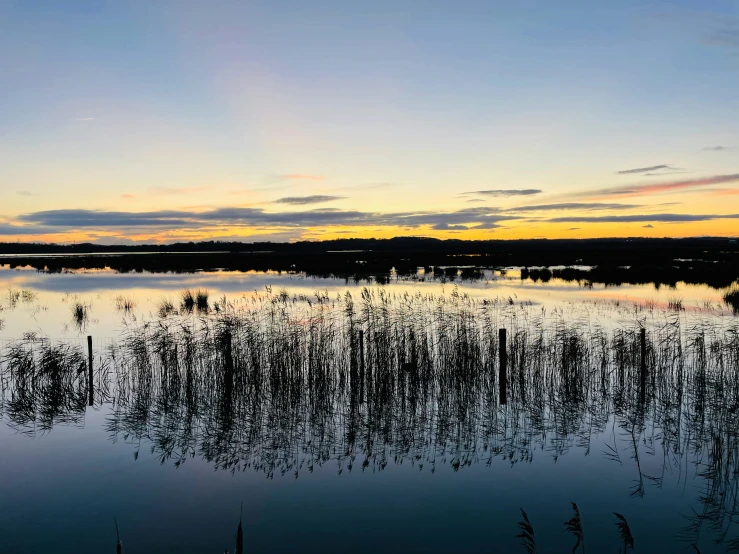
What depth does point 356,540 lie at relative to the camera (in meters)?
8.80

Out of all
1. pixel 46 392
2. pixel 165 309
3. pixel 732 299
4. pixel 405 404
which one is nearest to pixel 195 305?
pixel 165 309

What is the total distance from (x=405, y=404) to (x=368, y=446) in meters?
3.46

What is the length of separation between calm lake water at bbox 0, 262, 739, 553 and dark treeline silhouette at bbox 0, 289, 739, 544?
0.07 m

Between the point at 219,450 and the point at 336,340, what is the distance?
10.4 m

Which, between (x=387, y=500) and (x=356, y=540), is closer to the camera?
(x=356, y=540)

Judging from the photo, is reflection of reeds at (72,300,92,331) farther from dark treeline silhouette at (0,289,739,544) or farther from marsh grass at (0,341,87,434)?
marsh grass at (0,341,87,434)

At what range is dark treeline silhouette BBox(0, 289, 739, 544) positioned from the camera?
11859mm

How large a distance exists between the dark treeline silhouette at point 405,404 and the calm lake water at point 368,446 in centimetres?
7

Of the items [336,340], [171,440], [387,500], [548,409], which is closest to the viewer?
[387,500]

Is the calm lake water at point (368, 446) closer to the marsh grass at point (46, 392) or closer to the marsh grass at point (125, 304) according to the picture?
the marsh grass at point (46, 392)

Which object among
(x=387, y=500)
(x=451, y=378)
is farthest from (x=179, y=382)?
(x=387, y=500)

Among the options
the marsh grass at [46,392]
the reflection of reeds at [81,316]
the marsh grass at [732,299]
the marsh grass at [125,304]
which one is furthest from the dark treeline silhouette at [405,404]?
the marsh grass at [125,304]

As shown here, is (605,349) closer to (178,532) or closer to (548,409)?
(548,409)

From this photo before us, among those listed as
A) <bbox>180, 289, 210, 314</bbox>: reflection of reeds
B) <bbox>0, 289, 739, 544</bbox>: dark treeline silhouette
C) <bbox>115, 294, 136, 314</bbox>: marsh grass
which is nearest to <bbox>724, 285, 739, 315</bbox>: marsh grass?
<bbox>0, 289, 739, 544</bbox>: dark treeline silhouette
